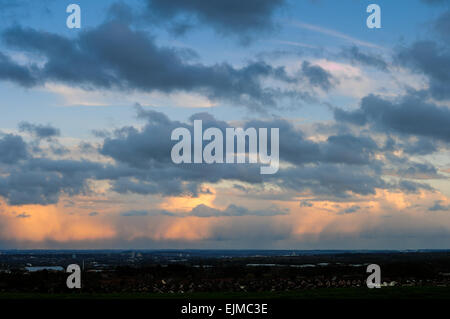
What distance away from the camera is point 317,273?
115562 mm

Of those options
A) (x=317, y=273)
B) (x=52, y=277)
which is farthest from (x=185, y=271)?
(x=52, y=277)
